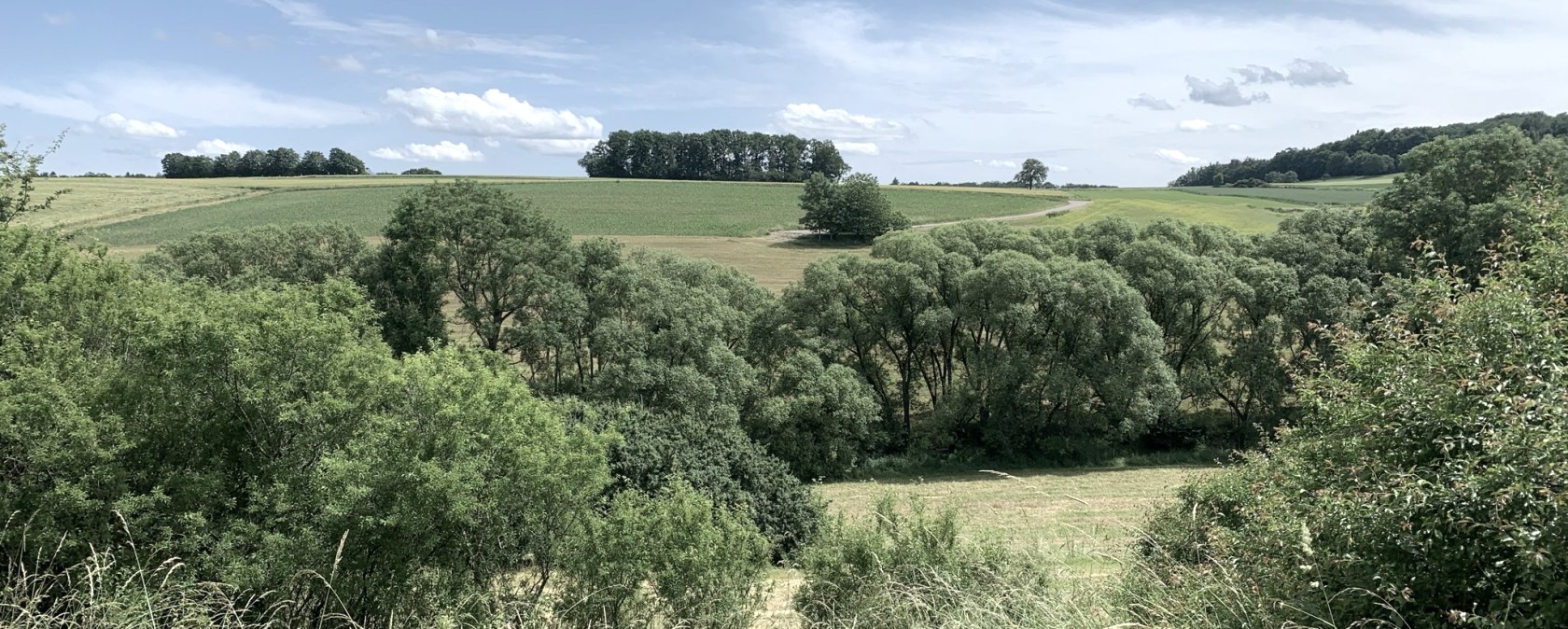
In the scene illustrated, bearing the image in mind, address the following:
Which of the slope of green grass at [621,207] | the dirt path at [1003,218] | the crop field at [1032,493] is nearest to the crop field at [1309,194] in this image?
the dirt path at [1003,218]

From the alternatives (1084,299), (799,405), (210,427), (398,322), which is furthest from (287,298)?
(1084,299)

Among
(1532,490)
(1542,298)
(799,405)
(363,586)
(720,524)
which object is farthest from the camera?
(799,405)

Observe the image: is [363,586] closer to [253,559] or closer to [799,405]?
[253,559]

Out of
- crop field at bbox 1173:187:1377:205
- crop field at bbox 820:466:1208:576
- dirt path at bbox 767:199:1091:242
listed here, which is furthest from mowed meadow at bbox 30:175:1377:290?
crop field at bbox 820:466:1208:576

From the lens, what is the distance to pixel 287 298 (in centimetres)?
1462

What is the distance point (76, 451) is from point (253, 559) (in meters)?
2.98

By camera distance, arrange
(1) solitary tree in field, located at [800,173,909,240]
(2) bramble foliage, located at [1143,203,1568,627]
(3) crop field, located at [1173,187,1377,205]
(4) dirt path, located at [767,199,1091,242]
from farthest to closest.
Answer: (4) dirt path, located at [767,199,1091,242]
(1) solitary tree in field, located at [800,173,909,240]
(3) crop field, located at [1173,187,1377,205]
(2) bramble foliage, located at [1143,203,1568,627]

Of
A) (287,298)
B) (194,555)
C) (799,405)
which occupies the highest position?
(287,298)

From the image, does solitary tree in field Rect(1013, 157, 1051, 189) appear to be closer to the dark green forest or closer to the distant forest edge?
the distant forest edge

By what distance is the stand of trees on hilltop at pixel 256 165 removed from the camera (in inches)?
4747

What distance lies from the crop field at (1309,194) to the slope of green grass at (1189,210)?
1994 millimetres

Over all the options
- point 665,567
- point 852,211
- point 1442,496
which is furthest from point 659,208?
point 1442,496

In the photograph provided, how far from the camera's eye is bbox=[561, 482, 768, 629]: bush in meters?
12.5

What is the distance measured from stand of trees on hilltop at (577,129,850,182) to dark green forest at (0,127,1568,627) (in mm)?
90228
